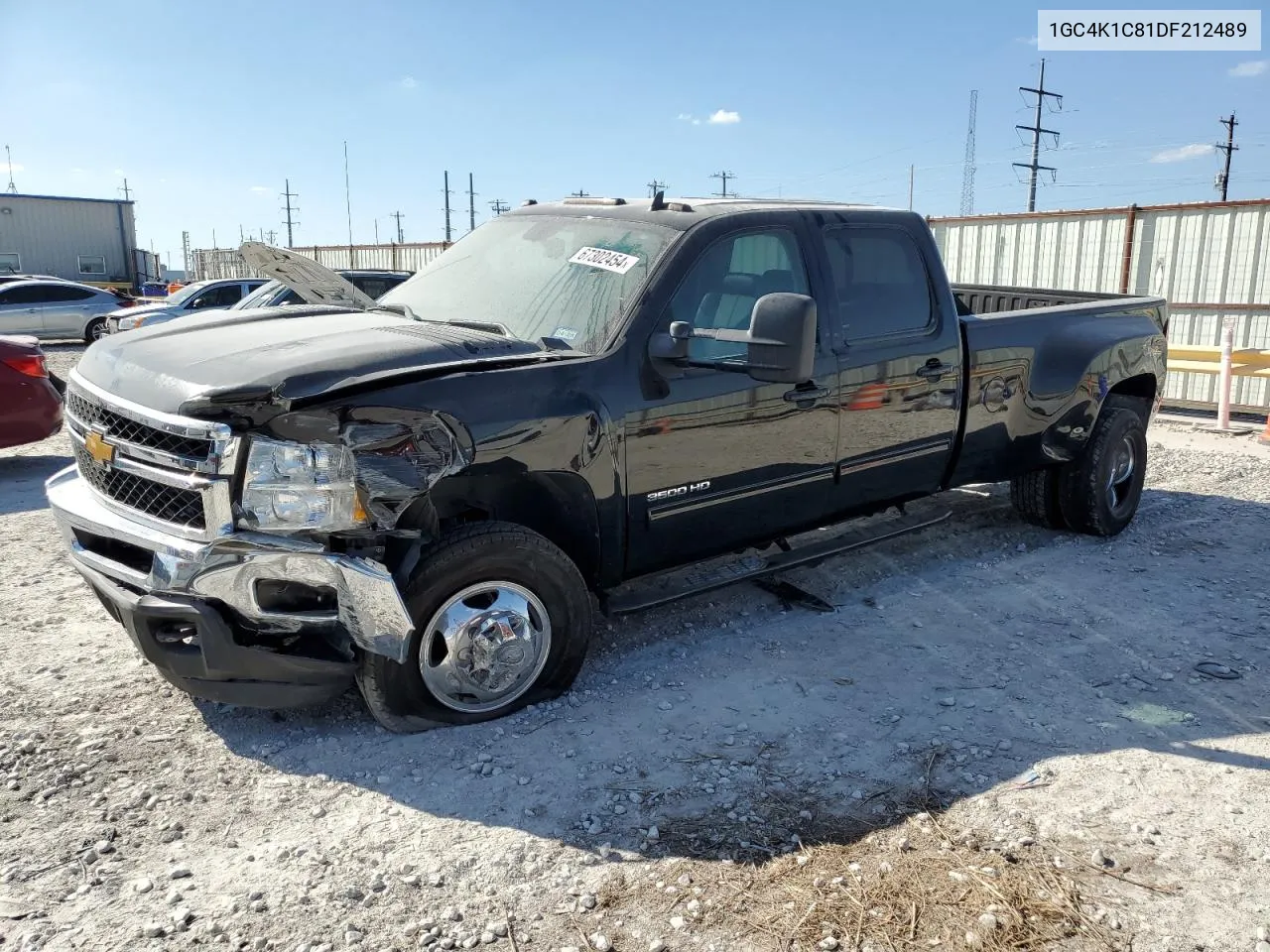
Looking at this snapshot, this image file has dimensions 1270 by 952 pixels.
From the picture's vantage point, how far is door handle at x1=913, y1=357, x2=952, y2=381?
4871 millimetres

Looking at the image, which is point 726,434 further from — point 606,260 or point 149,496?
point 149,496

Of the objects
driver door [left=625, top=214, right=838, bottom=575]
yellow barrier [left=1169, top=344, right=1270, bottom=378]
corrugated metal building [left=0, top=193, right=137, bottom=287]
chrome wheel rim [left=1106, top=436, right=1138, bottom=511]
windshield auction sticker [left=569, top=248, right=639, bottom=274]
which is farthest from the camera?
corrugated metal building [left=0, top=193, right=137, bottom=287]

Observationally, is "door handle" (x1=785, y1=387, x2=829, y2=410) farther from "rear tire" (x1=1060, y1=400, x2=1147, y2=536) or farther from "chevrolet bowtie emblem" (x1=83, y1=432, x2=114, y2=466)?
"chevrolet bowtie emblem" (x1=83, y1=432, x2=114, y2=466)

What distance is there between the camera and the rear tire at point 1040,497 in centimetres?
615

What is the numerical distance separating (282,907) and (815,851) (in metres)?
1.51

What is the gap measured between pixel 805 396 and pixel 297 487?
7.40 ft

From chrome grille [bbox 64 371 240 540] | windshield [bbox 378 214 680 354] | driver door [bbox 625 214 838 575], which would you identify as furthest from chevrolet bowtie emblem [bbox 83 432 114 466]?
driver door [bbox 625 214 838 575]

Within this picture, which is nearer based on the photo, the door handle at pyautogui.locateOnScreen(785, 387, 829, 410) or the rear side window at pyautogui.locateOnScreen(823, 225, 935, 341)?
the door handle at pyautogui.locateOnScreen(785, 387, 829, 410)

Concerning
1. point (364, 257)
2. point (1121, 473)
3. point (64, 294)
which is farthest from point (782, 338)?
point (364, 257)

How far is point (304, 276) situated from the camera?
488 cm

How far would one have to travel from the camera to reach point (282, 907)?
8.79 feet

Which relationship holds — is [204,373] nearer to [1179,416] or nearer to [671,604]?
[671,604]

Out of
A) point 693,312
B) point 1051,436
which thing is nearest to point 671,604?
point 693,312

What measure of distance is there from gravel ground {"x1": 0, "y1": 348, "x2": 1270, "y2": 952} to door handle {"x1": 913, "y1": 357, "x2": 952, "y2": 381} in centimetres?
115
